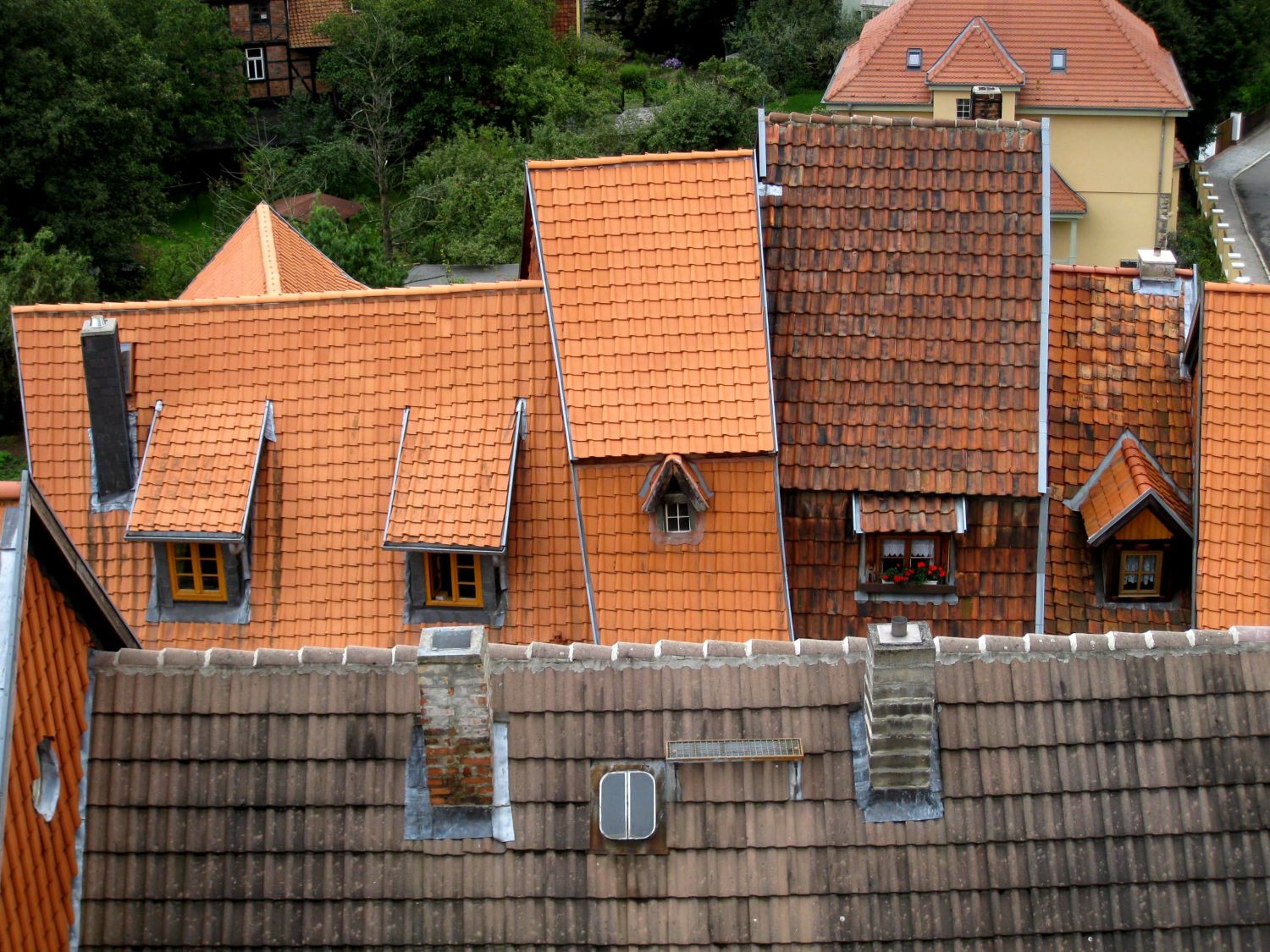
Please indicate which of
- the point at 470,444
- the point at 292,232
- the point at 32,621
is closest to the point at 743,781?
the point at 32,621

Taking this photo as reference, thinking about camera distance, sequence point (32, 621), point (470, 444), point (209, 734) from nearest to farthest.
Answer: point (32, 621) → point (209, 734) → point (470, 444)

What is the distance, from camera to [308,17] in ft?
203

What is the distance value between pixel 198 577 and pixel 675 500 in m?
6.64

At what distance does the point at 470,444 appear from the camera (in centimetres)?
2114

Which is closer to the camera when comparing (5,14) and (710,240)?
(710,240)

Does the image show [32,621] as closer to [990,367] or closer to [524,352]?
[524,352]

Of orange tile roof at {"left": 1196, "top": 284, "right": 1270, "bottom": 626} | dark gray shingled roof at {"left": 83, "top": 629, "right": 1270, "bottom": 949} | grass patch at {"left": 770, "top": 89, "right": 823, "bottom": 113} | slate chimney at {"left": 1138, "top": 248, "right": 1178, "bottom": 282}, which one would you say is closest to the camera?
dark gray shingled roof at {"left": 83, "top": 629, "right": 1270, "bottom": 949}

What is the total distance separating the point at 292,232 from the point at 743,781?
59.1 feet

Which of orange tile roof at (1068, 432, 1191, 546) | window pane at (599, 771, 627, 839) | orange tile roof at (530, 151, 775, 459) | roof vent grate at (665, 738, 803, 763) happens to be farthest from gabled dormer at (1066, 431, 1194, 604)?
window pane at (599, 771, 627, 839)

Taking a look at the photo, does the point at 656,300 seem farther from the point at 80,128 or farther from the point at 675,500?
the point at 80,128

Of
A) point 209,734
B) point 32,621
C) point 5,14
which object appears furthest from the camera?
point 5,14

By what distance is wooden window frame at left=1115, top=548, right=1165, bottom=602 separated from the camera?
68.8 ft

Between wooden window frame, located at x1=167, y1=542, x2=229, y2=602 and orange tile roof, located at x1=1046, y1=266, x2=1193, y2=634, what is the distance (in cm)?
1139

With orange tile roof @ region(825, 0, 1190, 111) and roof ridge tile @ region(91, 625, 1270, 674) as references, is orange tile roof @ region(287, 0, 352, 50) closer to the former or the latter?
orange tile roof @ region(825, 0, 1190, 111)
